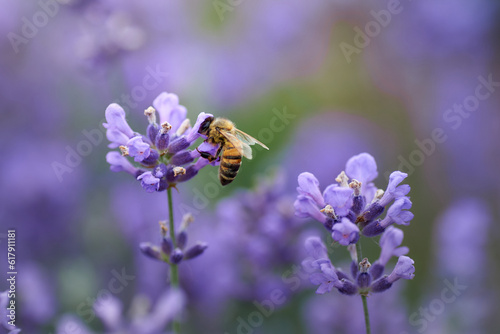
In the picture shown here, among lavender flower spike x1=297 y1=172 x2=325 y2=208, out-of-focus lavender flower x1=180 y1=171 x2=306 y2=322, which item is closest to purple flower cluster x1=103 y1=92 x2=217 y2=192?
lavender flower spike x1=297 y1=172 x2=325 y2=208

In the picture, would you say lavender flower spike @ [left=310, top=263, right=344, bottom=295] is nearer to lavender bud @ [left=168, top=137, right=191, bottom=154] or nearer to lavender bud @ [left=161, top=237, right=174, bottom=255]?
lavender bud @ [left=161, top=237, right=174, bottom=255]

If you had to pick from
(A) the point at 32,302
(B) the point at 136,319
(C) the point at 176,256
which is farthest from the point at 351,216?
(A) the point at 32,302

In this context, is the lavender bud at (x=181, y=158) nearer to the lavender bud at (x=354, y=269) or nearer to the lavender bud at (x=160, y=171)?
the lavender bud at (x=160, y=171)

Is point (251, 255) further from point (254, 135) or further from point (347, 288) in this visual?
point (254, 135)

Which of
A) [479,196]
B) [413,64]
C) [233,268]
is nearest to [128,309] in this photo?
[233,268]

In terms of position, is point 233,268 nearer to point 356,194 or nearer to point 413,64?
point 356,194

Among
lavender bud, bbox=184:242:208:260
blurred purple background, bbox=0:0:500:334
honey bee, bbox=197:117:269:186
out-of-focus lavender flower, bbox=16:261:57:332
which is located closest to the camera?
lavender bud, bbox=184:242:208:260

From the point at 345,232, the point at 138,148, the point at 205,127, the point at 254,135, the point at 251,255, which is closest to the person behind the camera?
the point at 345,232
